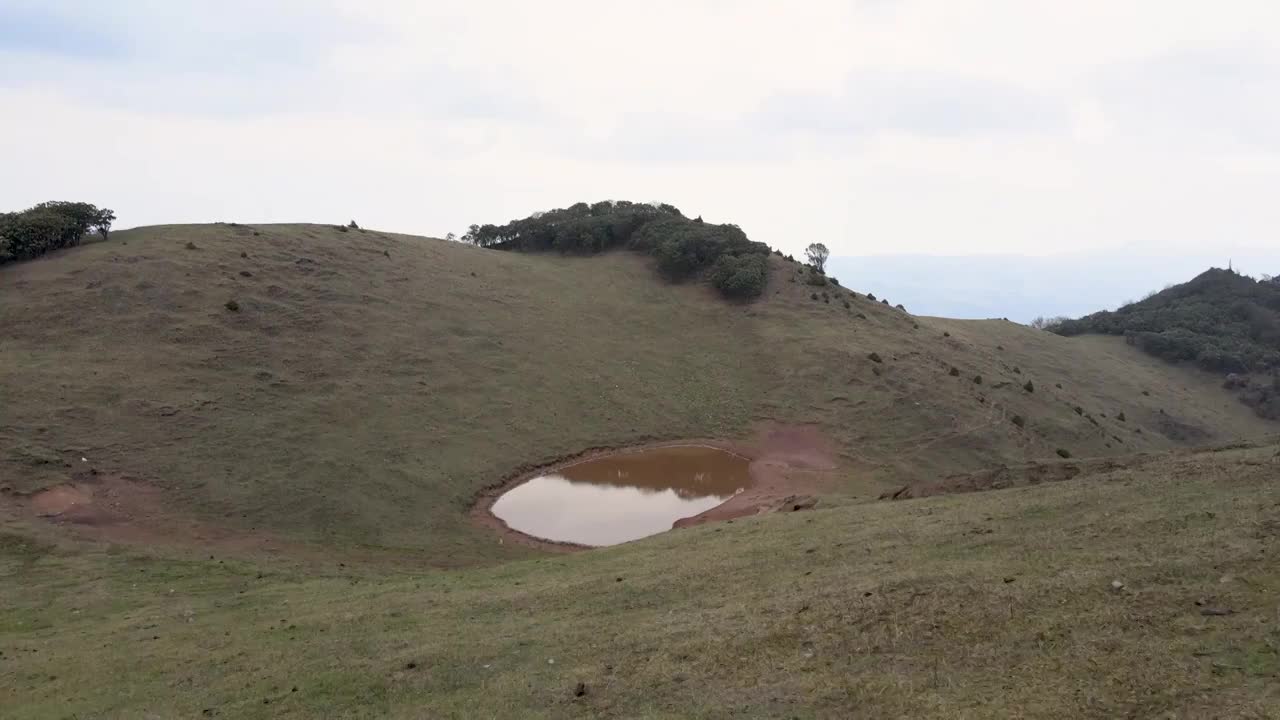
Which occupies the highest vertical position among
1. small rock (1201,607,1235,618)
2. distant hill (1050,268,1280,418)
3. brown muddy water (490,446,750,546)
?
distant hill (1050,268,1280,418)

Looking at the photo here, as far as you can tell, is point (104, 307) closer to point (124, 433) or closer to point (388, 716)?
point (124, 433)

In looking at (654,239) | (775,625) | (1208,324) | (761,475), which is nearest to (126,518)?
(775,625)

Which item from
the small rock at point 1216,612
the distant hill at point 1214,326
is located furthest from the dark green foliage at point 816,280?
the small rock at point 1216,612

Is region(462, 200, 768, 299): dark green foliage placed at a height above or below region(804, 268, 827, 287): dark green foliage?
above

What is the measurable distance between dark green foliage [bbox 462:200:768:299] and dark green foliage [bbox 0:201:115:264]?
28.6 m

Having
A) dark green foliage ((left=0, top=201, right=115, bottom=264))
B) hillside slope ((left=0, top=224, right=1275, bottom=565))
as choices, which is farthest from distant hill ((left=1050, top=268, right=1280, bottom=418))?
dark green foliage ((left=0, top=201, right=115, bottom=264))

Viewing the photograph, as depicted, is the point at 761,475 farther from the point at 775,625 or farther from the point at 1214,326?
the point at 1214,326

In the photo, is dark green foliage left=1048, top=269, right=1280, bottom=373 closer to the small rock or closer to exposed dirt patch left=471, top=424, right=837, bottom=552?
exposed dirt patch left=471, top=424, right=837, bottom=552

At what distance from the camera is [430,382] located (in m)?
37.6

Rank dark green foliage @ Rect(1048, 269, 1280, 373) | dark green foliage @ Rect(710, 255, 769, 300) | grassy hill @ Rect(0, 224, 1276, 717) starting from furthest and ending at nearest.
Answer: dark green foliage @ Rect(1048, 269, 1280, 373), dark green foliage @ Rect(710, 255, 769, 300), grassy hill @ Rect(0, 224, 1276, 717)

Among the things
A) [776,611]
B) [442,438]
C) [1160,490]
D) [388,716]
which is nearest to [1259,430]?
[1160,490]

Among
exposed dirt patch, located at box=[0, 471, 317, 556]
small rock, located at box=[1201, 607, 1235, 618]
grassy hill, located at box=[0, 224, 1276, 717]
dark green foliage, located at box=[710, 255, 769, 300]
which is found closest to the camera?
small rock, located at box=[1201, 607, 1235, 618]

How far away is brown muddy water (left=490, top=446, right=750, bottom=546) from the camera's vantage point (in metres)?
29.2

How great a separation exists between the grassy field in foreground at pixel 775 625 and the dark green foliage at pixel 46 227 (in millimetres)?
24244
